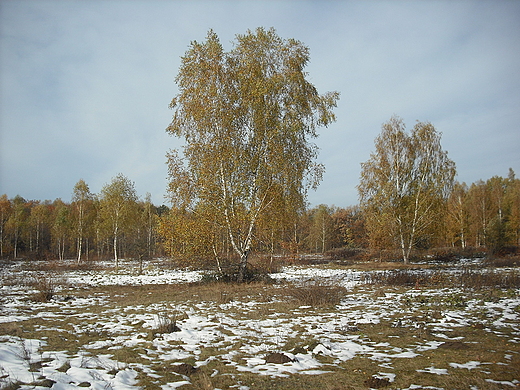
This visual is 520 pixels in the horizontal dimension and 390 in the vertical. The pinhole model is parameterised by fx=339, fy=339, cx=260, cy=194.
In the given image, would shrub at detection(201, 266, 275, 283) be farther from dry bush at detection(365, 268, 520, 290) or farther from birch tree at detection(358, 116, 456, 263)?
birch tree at detection(358, 116, 456, 263)

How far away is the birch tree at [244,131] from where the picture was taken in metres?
15.2

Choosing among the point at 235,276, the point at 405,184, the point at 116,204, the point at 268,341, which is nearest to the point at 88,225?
the point at 116,204

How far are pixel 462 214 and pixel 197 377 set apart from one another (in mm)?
45433

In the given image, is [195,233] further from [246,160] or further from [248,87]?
[248,87]

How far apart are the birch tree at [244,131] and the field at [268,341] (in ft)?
14.5

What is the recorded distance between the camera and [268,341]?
6562 millimetres

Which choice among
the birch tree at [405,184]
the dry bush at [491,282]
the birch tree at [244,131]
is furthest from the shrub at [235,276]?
the birch tree at [405,184]

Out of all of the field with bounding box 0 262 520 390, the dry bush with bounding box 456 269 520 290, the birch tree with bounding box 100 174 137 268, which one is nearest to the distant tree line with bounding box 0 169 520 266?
the birch tree with bounding box 100 174 137 268

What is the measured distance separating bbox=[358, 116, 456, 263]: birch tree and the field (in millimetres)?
16385

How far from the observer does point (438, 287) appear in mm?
13406

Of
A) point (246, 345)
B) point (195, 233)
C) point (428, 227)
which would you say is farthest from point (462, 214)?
point (246, 345)

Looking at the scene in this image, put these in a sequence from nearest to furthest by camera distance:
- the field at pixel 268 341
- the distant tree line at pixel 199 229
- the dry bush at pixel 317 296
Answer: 1. the field at pixel 268 341
2. the dry bush at pixel 317 296
3. the distant tree line at pixel 199 229

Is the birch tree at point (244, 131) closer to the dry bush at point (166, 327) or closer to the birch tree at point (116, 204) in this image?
the dry bush at point (166, 327)

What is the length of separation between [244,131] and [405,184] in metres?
18.2
